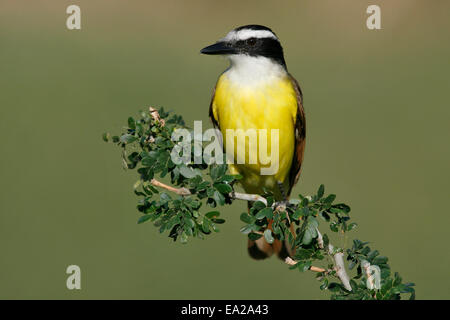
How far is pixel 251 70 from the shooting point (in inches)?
155

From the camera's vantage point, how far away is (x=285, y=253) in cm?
434

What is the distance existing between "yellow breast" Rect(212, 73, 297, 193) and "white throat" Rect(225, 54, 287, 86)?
0.03 metres

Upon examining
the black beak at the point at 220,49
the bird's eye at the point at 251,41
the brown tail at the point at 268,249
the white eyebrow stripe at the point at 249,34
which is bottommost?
the brown tail at the point at 268,249

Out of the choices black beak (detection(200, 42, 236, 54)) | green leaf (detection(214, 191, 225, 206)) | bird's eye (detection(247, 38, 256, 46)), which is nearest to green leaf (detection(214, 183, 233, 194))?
green leaf (detection(214, 191, 225, 206))

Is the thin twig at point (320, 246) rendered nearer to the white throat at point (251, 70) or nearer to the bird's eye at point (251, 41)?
the white throat at point (251, 70)

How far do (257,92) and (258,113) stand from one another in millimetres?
146

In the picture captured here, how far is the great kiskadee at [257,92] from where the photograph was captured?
12.7ft

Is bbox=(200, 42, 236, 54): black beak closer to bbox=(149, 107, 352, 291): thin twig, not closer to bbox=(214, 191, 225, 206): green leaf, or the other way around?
bbox=(149, 107, 352, 291): thin twig

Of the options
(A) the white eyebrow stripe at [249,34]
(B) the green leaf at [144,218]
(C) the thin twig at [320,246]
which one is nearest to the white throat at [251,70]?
(A) the white eyebrow stripe at [249,34]

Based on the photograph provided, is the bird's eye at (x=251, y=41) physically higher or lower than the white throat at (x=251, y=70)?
higher

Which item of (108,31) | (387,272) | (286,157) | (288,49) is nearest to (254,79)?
(286,157)

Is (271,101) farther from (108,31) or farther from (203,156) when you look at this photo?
(108,31)

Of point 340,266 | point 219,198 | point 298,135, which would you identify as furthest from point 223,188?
point 298,135

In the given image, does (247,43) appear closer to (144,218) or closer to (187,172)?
(187,172)
